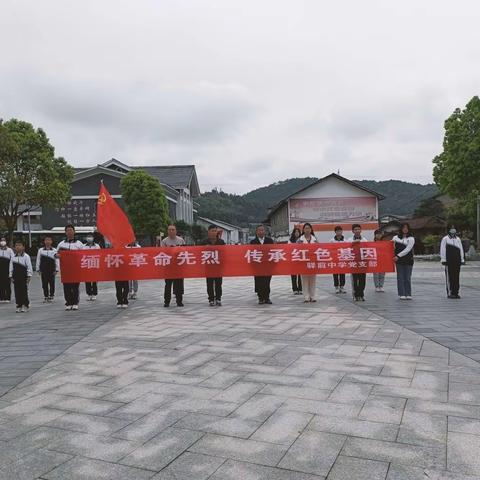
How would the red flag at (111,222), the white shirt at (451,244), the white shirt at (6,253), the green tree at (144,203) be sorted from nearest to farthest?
1. the red flag at (111,222)
2. the white shirt at (451,244)
3. the white shirt at (6,253)
4. the green tree at (144,203)

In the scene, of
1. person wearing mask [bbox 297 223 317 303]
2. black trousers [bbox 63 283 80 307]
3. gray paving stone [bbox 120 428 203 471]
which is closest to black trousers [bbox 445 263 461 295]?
person wearing mask [bbox 297 223 317 303]

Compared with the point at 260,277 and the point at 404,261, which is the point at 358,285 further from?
the point at 260,277

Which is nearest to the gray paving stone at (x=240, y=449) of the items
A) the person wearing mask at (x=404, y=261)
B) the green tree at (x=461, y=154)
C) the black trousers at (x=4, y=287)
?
the person wearing mask at (x=404, y=261)

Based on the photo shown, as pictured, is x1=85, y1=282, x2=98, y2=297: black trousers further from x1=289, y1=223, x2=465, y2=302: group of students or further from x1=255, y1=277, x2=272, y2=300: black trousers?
x1=289, y1=223, x2=465, y2=302: group of students

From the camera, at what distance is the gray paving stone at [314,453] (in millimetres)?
3033

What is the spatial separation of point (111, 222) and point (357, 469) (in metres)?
8.89

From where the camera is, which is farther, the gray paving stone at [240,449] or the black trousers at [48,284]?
the black trousers at [48,284]

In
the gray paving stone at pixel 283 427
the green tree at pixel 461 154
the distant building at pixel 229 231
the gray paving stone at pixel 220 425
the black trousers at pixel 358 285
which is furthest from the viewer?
the distant building at pixel 229 231

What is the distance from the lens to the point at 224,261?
11211 millimetres

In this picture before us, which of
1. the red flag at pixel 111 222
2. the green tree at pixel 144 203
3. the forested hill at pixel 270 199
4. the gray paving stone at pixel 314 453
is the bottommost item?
the gray paving stone at pixel 314 453

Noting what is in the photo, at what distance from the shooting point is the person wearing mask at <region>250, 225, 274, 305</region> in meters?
10.9

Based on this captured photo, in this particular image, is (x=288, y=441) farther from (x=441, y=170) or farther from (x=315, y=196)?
(x=315, y=196)

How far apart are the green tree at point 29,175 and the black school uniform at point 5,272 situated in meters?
11.9

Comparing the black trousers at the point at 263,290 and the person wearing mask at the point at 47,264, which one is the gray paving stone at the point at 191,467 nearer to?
the black trousers at the point at 263,290
